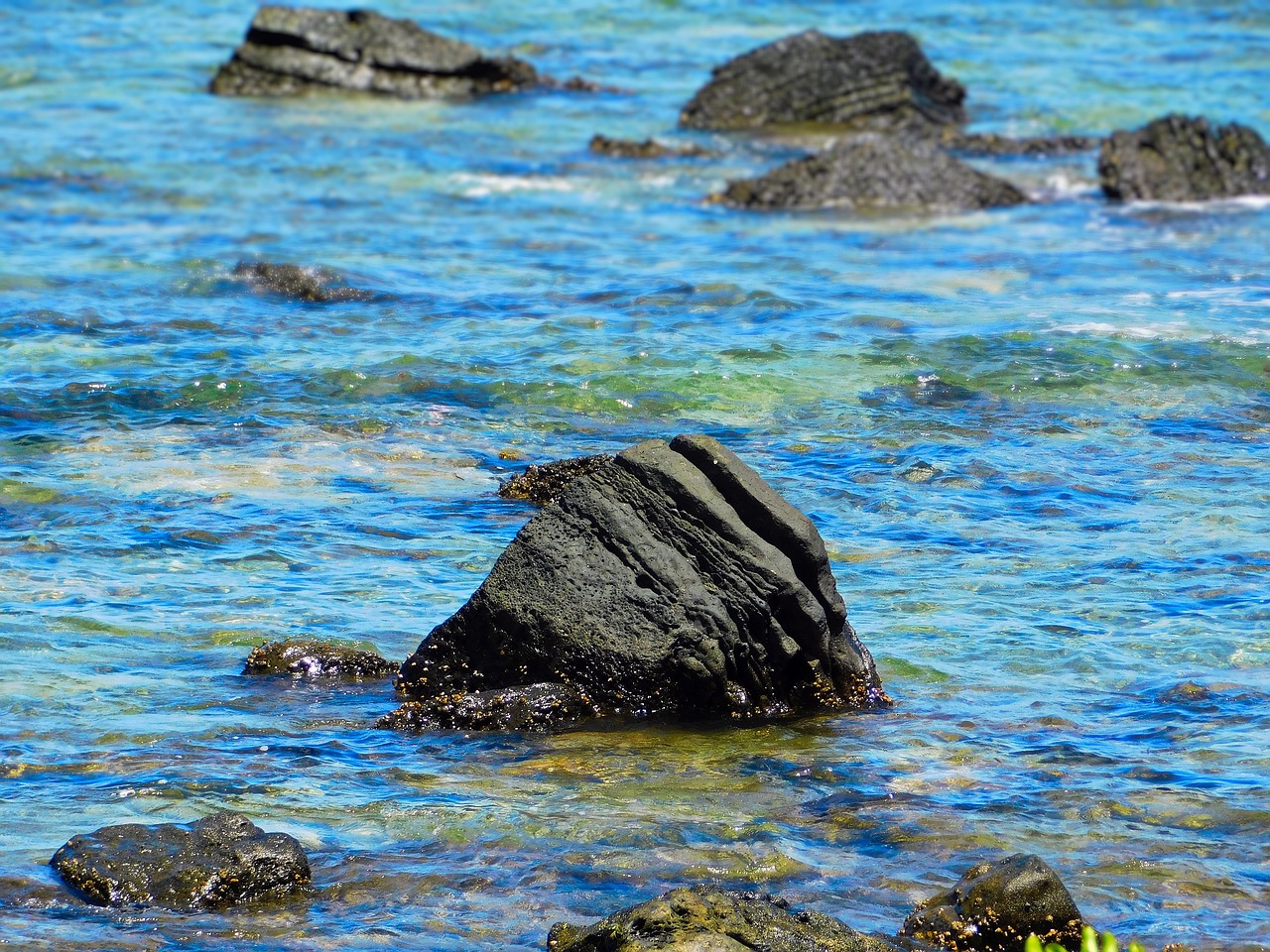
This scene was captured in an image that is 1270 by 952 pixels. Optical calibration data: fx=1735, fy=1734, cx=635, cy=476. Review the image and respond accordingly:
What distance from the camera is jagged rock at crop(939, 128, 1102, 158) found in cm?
2139

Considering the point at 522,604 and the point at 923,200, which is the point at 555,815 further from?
the point at 923,200

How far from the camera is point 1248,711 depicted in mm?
6750

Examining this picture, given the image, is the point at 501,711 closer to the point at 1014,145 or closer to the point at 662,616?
the point at 662,616

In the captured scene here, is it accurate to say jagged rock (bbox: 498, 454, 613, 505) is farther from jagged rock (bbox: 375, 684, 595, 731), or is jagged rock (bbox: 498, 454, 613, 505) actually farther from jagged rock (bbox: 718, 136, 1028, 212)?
jagged rock (bbox: 718, 136, 1028, 212)

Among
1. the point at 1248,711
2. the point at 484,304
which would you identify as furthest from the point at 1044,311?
the point at 1248,711

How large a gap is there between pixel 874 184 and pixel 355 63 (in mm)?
10070

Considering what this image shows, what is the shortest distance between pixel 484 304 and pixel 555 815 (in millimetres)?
8582

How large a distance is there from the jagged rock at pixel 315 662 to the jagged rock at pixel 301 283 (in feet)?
23.7

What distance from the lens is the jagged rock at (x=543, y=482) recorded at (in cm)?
928

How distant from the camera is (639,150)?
2086cm

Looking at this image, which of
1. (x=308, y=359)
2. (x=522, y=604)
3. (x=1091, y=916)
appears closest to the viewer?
(x=1091, y=916)

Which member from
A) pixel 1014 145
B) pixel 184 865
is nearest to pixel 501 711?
pixel 184 865

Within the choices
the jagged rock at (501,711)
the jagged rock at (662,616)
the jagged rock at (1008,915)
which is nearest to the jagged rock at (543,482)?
the jagged rock at (662,616)

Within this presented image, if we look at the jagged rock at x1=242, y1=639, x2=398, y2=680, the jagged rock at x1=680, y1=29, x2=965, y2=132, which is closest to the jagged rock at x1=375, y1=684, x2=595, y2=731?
the jagged rock at x1=242, y1=639, x2=398, y2=680
